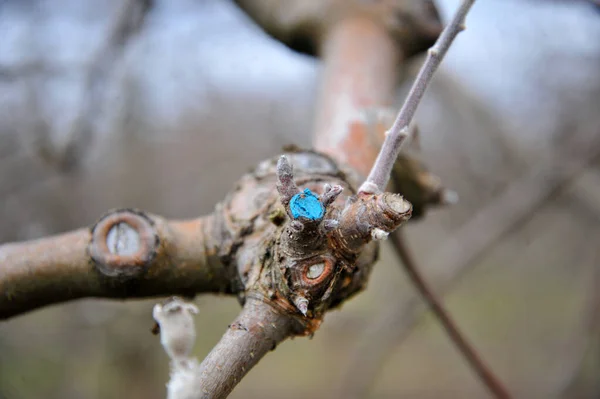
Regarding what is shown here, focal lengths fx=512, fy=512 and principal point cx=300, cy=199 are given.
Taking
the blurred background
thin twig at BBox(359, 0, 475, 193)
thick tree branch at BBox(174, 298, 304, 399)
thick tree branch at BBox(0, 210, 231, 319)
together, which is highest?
thin twig at BBox(359, 0, 475, 193)

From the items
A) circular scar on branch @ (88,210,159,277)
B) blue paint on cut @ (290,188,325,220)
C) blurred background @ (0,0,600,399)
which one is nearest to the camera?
blue paint on cut @ (290,188,325,220)

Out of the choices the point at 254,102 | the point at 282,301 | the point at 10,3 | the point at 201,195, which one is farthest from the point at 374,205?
the point at 201,195

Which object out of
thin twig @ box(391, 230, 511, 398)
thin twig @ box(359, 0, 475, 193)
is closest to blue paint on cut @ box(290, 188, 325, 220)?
thin twig @ box(359, 0, 475, 193)

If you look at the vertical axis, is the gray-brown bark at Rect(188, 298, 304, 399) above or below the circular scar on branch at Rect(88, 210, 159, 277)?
above

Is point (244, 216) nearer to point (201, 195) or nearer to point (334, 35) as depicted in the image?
point (334, 35)

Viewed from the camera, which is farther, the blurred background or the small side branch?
the blurred background

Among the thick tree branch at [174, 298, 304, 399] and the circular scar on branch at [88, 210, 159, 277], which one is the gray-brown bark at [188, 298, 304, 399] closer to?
the thick tree branch at [174, 298, 304, 399]

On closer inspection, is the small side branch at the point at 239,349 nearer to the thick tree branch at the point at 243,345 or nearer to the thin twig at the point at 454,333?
the thick tree branch at the point at 243,345
